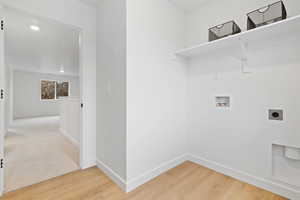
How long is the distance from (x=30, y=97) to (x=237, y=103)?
9.64m

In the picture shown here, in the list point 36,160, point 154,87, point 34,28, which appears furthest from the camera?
point 34,28

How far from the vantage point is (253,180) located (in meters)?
1.61

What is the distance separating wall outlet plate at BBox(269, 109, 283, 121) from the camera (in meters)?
1.46

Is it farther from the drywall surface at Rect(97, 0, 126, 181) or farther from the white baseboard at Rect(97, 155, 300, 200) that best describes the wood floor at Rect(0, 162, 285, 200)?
the drywall surface at Rect(97, 0, 126, 181)

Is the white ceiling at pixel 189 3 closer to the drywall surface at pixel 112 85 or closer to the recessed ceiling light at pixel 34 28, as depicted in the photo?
the drywall surface at pixel 112 85

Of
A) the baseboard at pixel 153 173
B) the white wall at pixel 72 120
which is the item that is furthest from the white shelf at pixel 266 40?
the white wall at pixel 72 120

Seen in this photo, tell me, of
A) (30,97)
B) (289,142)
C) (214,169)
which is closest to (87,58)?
(214,169)

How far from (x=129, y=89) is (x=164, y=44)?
0.93m

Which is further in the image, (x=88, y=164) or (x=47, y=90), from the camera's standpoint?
(x=47, y=90)

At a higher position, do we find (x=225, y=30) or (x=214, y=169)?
(x=225, y=30)

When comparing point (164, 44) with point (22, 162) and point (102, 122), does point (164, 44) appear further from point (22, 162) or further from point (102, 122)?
point (22, 162)

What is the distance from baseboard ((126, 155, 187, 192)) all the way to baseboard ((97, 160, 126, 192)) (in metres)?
0.09

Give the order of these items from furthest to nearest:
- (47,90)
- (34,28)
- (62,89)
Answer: (62,89), (47,90), (34,28)

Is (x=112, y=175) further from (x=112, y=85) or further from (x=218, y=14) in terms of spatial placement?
(x=218, y=14)
